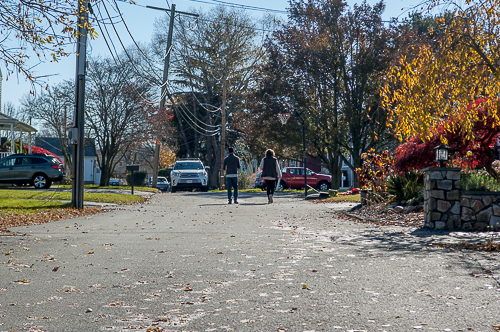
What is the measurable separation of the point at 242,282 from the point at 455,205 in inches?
248

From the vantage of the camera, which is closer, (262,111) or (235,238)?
(235,238)

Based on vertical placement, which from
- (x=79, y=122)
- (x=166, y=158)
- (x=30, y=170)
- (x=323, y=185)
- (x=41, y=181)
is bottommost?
(x=323, y=185)

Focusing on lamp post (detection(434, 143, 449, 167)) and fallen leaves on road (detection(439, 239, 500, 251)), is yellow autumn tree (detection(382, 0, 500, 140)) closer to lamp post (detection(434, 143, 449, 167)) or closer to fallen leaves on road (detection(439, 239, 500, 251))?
lamp post (detection(434, 143, 449, 167))

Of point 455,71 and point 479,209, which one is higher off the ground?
point 455,71

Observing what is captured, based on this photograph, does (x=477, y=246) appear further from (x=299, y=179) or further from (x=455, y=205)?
(x=299, y=179)

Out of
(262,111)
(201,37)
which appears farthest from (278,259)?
(201,37)

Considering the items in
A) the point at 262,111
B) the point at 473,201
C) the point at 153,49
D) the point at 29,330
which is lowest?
the point at 29,330

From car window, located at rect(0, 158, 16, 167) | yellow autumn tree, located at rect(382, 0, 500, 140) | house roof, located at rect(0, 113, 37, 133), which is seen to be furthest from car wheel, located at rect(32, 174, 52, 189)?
yellow autumn tree, located at rect(382, 0, 500, 140)

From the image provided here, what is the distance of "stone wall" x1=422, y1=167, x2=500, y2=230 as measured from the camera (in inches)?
405

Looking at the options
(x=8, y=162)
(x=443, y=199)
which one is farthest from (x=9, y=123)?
(x=443, y=199)

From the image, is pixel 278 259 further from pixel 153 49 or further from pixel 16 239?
pixel 153 49

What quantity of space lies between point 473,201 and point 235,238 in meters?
4.82

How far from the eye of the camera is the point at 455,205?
10.3 meters

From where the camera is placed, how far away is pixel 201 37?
41125 mm
